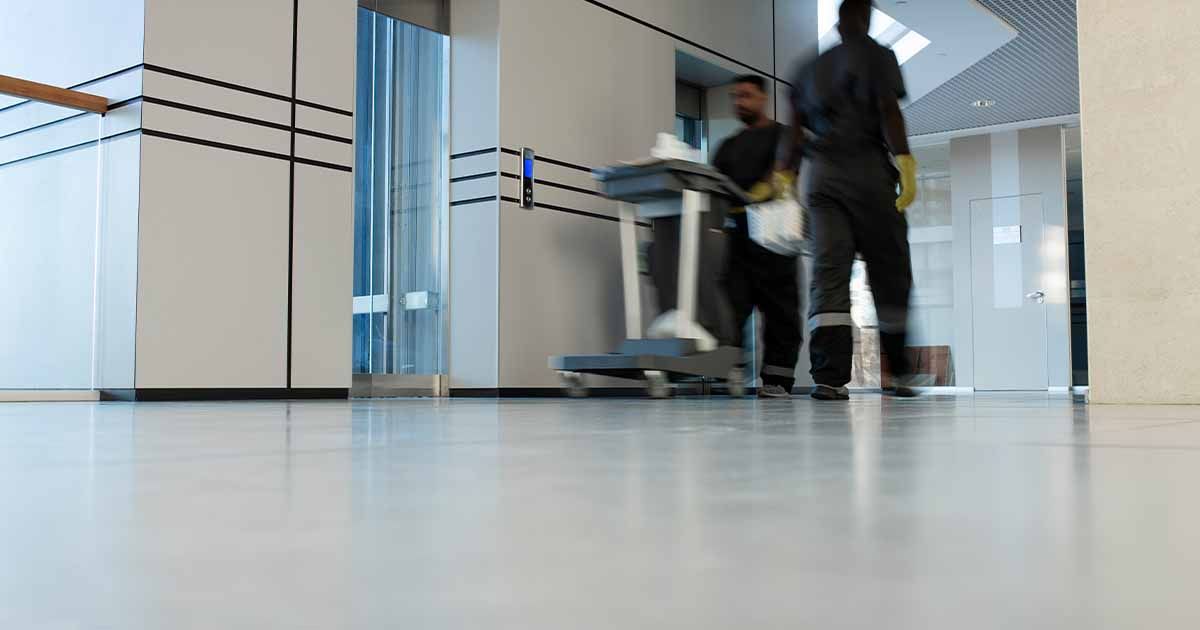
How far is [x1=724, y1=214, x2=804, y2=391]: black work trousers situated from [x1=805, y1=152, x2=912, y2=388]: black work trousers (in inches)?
58.3

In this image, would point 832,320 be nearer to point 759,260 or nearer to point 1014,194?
point 759,260

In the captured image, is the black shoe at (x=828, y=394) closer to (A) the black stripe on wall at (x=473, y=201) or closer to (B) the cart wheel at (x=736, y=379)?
(B) the cart wheel at (x=736, y=379)

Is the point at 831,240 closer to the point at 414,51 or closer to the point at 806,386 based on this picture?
the point at 414,51

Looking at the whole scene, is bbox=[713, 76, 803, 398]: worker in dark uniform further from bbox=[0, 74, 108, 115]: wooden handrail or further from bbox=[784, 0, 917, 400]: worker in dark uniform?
bbox=[0, 74, 108, 115]: wooden handrail

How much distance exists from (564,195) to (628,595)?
535 centimetres

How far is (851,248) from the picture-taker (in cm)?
347

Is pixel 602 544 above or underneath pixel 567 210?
underneath

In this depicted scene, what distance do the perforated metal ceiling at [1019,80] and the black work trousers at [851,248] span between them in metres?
5.09

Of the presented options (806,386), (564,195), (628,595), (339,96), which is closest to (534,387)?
(564,195)

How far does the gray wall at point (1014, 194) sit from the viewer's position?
1086cm

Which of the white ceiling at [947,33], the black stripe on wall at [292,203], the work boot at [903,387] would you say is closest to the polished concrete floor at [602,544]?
the work boot at [903,387]

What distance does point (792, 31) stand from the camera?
7516 mm

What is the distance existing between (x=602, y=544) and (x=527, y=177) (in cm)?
503

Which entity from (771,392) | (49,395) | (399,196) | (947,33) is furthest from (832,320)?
(947,33)
